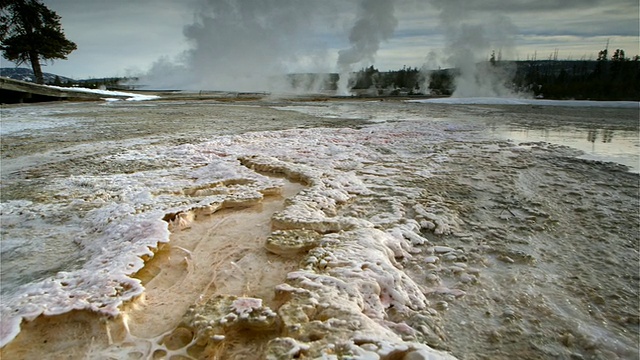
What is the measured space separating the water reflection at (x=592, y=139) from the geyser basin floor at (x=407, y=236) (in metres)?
0.73

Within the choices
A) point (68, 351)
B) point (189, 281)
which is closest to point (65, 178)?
point (189, 281)

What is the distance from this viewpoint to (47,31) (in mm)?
26531

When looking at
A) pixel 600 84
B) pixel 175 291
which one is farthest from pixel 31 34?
pixel 600 84

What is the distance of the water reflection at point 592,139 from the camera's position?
23.4 feet

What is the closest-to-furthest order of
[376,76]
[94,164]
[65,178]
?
[65,178] < [94,164] < [376,76]

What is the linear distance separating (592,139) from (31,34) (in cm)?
3292

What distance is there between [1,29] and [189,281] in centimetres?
3323

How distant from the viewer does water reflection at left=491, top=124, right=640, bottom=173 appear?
7.14 meters

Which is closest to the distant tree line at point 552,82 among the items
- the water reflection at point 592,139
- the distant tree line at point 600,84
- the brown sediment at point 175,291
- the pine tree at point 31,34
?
the distant tree line at point 600,84

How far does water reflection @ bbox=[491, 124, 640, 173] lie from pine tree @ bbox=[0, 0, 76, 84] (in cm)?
2993

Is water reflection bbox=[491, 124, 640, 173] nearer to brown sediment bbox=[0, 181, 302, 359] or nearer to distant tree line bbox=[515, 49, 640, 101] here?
brown sediment bbox=[0, 181, 302, 359]

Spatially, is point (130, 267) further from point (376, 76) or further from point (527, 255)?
point (376, 76)

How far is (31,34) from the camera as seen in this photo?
2584 cm

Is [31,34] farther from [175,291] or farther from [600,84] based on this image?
[600,84]
